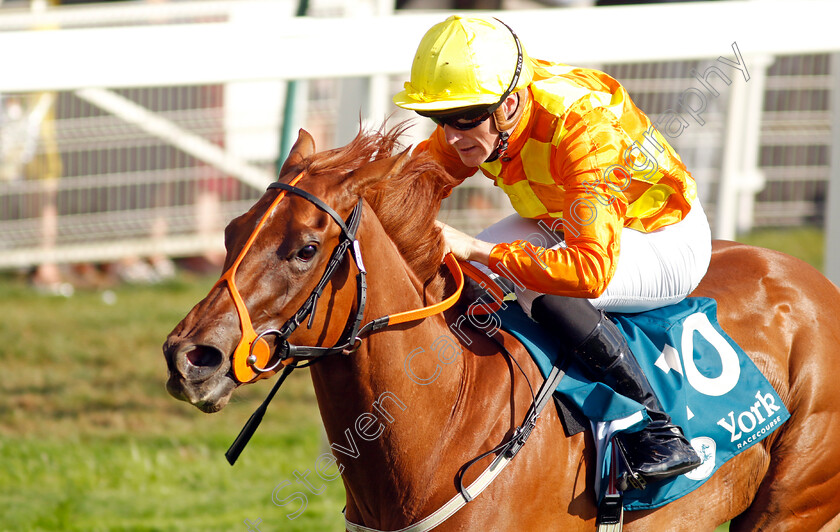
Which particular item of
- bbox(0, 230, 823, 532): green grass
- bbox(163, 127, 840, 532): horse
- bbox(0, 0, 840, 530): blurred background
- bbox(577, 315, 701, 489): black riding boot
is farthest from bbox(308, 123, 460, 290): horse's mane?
bbox(0, 230, 823, 532): green grass

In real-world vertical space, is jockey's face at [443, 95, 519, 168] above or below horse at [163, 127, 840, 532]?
above

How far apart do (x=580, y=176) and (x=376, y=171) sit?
0.56m

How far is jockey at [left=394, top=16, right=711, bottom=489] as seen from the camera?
8.27ft

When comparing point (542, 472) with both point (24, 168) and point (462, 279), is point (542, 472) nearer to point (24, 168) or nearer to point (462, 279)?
point (462, 279)

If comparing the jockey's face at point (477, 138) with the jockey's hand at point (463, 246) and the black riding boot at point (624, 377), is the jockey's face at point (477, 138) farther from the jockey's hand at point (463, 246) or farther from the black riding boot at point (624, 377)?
the black riding boot at point (624, 377)

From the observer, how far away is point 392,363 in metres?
2.49

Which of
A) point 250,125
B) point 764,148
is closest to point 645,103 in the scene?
point 764,148

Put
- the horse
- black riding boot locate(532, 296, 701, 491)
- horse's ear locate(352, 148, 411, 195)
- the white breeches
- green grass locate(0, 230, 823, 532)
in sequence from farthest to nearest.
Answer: green grass locate(0, 230, 823, 532) → the white breeches → black riding boot locate(532, 296, 701, 491) → horse's ear locate(352, 148, 411, 195) → the horse

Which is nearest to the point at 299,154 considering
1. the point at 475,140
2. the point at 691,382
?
the point at 475,140

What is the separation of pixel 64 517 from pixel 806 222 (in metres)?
8.09

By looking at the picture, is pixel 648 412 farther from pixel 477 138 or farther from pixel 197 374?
pixel 197 374

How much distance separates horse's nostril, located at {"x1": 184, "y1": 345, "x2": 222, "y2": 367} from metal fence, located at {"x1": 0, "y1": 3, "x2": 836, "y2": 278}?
600cm

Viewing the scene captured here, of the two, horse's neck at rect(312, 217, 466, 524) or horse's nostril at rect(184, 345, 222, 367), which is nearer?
horse's nostril at rect(184, 345, 222, 367)

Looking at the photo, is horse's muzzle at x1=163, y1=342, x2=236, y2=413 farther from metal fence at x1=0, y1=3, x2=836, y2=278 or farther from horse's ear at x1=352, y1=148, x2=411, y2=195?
metal fence at x1=0, y1=3, x2=836, y2=278
